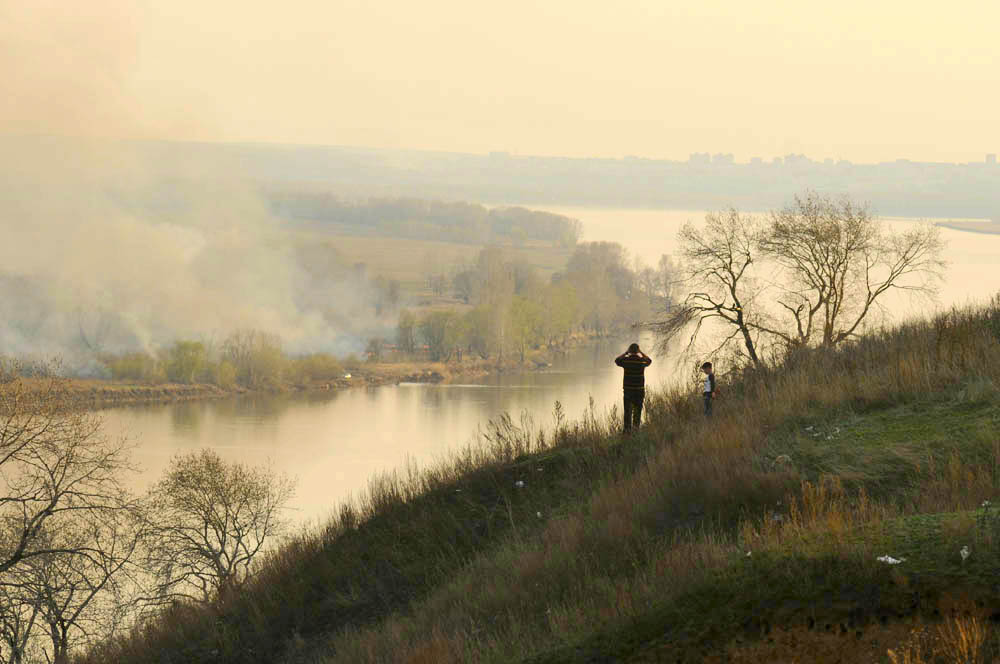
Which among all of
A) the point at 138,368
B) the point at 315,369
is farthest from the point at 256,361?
the point at 138,368

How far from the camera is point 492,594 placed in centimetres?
830

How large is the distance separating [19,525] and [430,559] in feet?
61.9

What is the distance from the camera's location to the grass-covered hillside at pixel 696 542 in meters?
5.35

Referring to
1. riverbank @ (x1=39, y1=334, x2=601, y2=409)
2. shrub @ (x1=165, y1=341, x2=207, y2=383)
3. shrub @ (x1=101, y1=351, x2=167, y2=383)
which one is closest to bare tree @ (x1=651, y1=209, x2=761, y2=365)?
riverbank @ (x1=39, y1=334, x2=601, y2=409)

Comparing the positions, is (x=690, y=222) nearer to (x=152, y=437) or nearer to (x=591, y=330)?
(x=152, y=437)

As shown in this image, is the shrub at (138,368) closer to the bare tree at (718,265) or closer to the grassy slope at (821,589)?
the bare tree at (718,265)

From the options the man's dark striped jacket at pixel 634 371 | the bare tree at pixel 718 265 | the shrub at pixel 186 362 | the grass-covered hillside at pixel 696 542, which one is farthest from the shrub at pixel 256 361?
the grass-covered hillside at pixel 696 542

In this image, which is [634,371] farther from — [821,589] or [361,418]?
[361,418]

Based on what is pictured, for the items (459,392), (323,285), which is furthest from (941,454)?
(323,285)

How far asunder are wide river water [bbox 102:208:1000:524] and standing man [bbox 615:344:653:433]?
123ft

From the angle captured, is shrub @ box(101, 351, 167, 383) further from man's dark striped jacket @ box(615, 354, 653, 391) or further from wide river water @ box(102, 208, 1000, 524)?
man's dark striped jacket @ box(615, 354, 653, 391)

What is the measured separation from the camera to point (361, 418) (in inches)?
3469

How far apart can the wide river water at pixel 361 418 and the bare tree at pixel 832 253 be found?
11.8 m

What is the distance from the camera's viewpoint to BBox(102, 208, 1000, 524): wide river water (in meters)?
62.5
